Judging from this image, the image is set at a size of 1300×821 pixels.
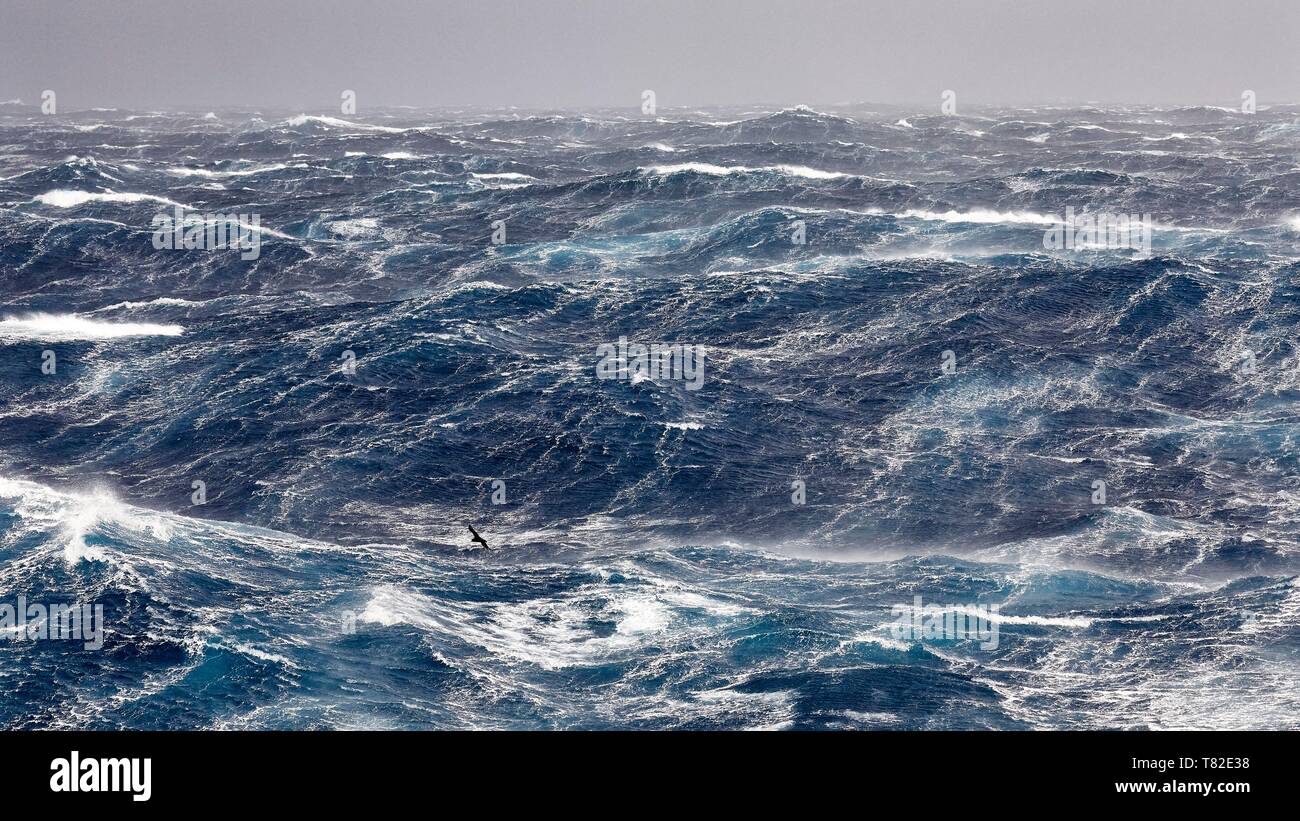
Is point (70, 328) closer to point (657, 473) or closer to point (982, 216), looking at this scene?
point (657, 473)

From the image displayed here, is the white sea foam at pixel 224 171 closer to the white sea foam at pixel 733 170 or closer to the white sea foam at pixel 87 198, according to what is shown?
the white sea foam at pixel 87 198

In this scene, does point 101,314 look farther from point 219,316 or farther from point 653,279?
point 653,279

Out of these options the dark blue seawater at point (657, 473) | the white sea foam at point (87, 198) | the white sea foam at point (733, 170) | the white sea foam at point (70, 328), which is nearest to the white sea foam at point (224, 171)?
the white sea foam at point (87, 198)

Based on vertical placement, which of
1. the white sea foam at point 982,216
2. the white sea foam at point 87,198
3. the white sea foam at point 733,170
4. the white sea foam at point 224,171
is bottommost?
the white sea foam at point 982,216

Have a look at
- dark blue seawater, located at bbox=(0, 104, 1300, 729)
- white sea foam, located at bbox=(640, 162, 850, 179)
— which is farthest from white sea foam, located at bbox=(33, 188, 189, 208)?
white sea foam, located at bbox=(640, 162, 850, 179)

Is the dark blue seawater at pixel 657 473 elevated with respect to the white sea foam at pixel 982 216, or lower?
lower

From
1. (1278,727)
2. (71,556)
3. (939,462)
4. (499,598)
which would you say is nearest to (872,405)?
(939,462)
